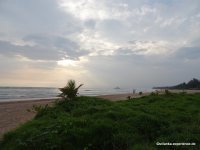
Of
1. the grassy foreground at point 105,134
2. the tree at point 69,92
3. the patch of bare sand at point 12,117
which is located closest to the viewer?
the grassy foreground at point 105,134

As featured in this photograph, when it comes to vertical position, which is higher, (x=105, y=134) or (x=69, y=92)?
(x=69, y=92)

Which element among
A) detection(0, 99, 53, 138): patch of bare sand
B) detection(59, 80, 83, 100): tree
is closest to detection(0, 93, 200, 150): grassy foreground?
detection(0, 99, 53, 138): patch of bare sand

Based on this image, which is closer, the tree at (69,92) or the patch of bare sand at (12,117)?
the patch of bare sand at (12,117)

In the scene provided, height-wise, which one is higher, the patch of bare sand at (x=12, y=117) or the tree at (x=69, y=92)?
the tree at (x=69, y=92)

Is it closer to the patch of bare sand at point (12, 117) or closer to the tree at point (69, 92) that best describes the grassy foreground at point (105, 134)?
the patch of bare sand at point (12, 117)

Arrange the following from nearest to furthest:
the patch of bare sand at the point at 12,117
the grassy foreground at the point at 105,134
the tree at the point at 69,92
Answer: the grassy foreground at the point at 105,134, the patch of bare sand at the point at 12,117, the tree at the point at 69,92

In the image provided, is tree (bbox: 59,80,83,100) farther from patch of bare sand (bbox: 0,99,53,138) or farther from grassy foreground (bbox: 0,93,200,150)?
grassy foreground (bbox: 0,93,200,150)

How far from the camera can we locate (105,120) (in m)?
7.86

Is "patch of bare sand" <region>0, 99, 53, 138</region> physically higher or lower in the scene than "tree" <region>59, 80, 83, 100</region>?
lower

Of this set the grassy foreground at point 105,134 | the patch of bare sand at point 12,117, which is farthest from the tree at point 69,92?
the grassy foreground at point 105,134

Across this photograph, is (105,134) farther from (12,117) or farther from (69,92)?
(12,117)

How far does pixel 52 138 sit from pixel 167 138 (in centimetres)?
294

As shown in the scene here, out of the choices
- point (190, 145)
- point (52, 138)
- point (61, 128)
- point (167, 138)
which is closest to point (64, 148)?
point (52, 138)

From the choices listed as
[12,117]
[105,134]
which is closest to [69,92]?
[12,117]
